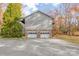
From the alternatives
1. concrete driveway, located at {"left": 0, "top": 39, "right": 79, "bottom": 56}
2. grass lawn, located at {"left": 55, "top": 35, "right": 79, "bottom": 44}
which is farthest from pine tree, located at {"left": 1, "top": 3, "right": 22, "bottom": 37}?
grass lawn, located at {"left": 55, "top": 35, "right": 79, "bottom": 44}

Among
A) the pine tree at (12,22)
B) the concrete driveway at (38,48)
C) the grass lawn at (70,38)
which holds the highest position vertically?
the pine tree at (12,22)

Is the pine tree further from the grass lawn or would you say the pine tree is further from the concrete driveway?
the grass lawn

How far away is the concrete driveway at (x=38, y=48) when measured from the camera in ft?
13.6

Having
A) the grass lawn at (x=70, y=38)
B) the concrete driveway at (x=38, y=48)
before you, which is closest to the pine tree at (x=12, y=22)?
the concrete driveway at (x=38, y=48)

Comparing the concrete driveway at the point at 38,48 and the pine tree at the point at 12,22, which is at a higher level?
the pine tree at the point at 12,22

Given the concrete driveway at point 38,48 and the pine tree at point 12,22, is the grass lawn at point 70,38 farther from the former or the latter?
the pine tree at point 12,22

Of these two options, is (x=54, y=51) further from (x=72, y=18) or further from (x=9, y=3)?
(x=9, y=3)

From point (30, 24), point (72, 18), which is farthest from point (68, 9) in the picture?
point (30, 24)

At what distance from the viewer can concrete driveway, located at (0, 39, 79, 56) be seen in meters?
4.16

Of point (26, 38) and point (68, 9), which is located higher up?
point (68, 9)

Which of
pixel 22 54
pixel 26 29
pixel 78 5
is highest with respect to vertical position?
pixel 78 5

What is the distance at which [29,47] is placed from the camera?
4203 millimetres

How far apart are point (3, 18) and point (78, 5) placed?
2.83ft

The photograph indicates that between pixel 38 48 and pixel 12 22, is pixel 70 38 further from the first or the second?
pixel 12 22
